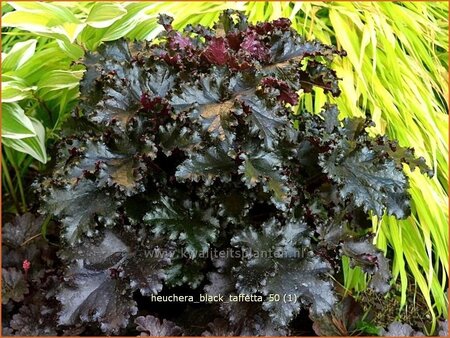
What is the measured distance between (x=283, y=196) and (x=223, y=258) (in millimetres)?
219

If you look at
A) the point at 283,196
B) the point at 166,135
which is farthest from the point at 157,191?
the point at 283,196

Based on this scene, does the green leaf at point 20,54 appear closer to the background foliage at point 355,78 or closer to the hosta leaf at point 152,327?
the background foliage at point 355,78

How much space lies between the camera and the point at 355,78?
1.67 meters

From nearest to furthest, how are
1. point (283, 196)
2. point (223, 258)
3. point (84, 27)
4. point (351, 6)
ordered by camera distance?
1. point (283, 196)
2. point (223, 258)
3. point (84, 27)
4. point (351, 6)

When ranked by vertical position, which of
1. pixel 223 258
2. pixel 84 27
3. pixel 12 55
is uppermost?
pixel 84 27

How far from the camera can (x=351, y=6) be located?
173 cm

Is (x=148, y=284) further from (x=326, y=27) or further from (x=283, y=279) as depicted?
(x=326, y=27)

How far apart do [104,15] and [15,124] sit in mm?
376

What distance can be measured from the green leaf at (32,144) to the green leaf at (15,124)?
0.16 feet

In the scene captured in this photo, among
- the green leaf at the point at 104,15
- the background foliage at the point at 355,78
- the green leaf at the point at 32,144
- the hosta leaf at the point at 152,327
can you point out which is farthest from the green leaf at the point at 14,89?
the hosta leaf at the point at 152,327

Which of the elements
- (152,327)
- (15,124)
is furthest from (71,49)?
(152,327)

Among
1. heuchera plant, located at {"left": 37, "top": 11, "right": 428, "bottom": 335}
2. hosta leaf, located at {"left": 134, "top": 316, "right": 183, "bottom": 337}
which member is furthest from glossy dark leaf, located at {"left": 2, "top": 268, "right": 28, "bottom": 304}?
hosta leaf, located at {"left": 134, "top": 316, "right": 183, "bottom": 337}

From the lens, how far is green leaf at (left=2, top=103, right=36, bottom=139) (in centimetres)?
155

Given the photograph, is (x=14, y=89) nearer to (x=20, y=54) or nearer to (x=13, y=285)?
(x=20, y=54)
